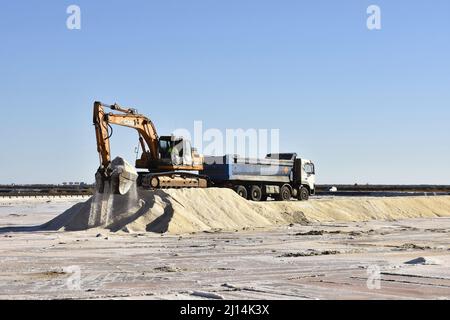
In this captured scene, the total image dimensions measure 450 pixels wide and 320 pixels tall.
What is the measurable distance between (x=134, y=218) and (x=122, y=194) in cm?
117

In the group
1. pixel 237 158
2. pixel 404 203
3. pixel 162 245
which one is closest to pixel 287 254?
pixel 162 245

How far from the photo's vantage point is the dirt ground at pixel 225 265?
1328 centimetres

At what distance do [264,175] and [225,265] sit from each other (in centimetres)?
2261

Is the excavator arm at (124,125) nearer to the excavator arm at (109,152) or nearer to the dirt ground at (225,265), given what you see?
the excavator arm at (109,152)

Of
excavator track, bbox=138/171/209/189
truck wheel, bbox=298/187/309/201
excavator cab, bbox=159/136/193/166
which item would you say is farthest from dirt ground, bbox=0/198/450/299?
truck wheel, bbox=298/187/309/201

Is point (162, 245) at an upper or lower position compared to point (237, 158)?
lower

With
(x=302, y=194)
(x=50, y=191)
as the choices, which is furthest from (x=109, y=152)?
(x=50, y=191)

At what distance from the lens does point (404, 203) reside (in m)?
43.6

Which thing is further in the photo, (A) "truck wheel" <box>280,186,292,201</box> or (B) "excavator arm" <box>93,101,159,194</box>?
(A) "truck wheel" <box>280,186,292,201</box>

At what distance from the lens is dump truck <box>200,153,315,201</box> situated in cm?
3794

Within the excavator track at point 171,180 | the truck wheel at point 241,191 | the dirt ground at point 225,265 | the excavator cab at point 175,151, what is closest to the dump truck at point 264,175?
the truck wheel at point 241,191

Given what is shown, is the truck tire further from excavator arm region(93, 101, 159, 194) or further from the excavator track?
excavator arm region(93, 101, 159, 194)

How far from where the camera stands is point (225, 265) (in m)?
17.7
